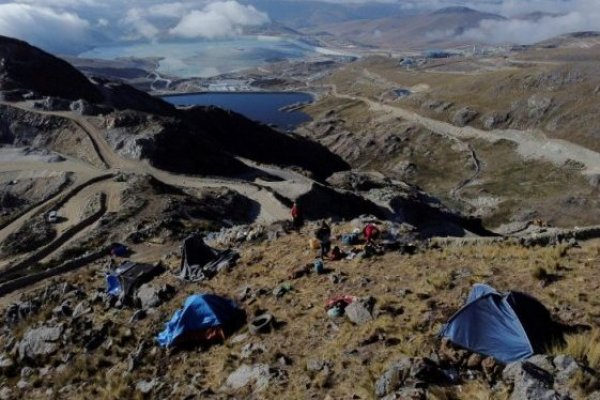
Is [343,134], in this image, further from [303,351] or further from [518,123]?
[303,351]

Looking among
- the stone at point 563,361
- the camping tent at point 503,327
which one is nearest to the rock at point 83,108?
the camping tent at point 503,327

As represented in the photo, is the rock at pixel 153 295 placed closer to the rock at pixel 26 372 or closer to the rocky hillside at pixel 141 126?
the rock at pixel 26 372

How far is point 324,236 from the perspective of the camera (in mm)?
29234

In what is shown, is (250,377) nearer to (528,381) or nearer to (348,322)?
(348,322)

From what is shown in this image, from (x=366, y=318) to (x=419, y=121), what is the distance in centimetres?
13871

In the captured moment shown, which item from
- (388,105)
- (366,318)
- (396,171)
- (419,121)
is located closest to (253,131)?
(396,171)

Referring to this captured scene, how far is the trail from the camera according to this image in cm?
10706

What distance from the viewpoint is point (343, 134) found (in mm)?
153875

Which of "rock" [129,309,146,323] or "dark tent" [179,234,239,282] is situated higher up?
"dark tent" [179,234,239,282]

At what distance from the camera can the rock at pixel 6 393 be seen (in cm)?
2036

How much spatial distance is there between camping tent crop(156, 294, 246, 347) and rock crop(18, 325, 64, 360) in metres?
5.33

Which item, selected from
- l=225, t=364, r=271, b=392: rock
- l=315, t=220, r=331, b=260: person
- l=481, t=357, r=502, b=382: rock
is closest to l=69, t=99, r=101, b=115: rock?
l=315, t=220, r=331, b=260: person

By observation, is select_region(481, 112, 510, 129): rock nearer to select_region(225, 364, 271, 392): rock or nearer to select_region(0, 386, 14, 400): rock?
select_region(225, 364, 271, 392): rock

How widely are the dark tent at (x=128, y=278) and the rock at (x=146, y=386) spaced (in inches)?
300
